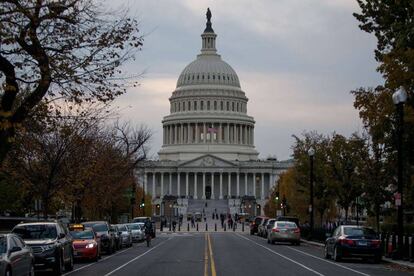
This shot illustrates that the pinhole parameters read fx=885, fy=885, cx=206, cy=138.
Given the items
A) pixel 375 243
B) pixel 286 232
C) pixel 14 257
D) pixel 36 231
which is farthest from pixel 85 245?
pixel 286 232

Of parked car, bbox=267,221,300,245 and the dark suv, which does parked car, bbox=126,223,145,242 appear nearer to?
parked car, bbox=267,221,300,245

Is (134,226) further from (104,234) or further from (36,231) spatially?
(36,231)

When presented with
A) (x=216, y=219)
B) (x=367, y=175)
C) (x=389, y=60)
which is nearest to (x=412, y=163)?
(x=389, y=60)

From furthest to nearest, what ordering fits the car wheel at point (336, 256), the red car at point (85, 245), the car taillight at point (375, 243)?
1. the car wheel at point (336, 256)
2. the red car at point (85, 245)
3. the car taillight at point (375, 243)

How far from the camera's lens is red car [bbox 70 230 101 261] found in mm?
35125

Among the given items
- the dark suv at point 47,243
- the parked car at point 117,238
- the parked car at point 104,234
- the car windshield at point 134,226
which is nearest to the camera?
the dark suv at point 47,243

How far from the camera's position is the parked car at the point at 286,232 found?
54344mm

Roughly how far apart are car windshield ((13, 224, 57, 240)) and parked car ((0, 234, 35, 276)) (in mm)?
4989

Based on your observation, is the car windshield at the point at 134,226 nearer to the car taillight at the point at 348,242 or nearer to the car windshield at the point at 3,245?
the car taillight at the point at 348,242

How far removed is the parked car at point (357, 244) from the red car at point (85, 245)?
9726 millimetres

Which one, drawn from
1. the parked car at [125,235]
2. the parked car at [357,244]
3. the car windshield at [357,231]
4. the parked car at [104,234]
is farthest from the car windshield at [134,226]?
the car windshield at [357,231]

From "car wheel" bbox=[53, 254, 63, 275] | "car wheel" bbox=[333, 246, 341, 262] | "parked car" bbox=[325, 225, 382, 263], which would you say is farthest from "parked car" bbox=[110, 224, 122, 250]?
"car wheel" bbox=[53, 254, 63, 275]

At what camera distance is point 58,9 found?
71.3 ft

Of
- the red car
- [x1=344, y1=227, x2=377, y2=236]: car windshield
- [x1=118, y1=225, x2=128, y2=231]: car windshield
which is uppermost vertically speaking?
[x1=344, y1=227, x2=377, y2=236]: car windshield
